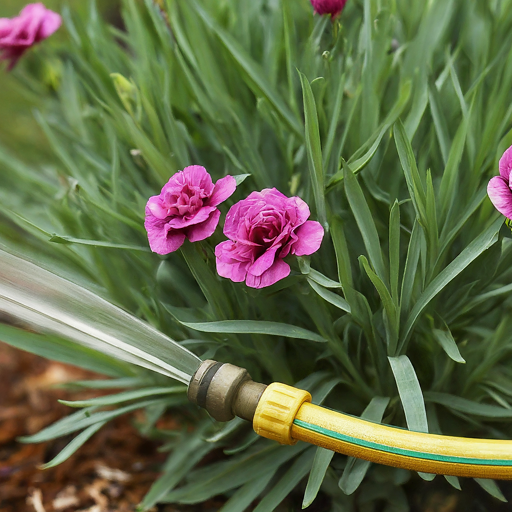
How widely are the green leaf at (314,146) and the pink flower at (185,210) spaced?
10 cm

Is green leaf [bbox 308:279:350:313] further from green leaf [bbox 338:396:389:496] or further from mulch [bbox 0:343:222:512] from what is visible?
mulch [bbox 0:343:222:512]

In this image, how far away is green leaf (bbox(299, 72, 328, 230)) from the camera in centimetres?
55

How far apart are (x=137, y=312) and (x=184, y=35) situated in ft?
1.41

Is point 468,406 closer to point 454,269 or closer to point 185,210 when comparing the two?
point 454,269

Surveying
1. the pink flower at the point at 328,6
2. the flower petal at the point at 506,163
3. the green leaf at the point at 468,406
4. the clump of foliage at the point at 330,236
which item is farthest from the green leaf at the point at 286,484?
the pink flower at the point at 328,6

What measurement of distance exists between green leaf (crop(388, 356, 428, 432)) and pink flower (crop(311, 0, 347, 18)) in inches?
18.1

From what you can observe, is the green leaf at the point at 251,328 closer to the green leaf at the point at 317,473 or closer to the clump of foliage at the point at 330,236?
the clump of foliage at the point at 330,236

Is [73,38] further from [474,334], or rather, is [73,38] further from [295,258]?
[474,334]

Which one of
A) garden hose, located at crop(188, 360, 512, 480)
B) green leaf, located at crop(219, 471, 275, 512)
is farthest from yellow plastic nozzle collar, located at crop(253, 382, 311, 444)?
green leaf, located at crop(219, 471, 275, 512)

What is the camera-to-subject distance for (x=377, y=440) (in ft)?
1.48

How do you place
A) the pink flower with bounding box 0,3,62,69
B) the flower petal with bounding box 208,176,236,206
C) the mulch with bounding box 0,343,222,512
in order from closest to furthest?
1. the flower petal with bounding box 208,176,236,206
2. the mulch with bounding box 0,343,222,512
3. the pink flower with bounding box 0,3,62,69

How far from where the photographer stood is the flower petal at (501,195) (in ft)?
1.60

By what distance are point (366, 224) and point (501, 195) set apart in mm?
141

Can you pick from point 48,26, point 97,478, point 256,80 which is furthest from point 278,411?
point 48,26
